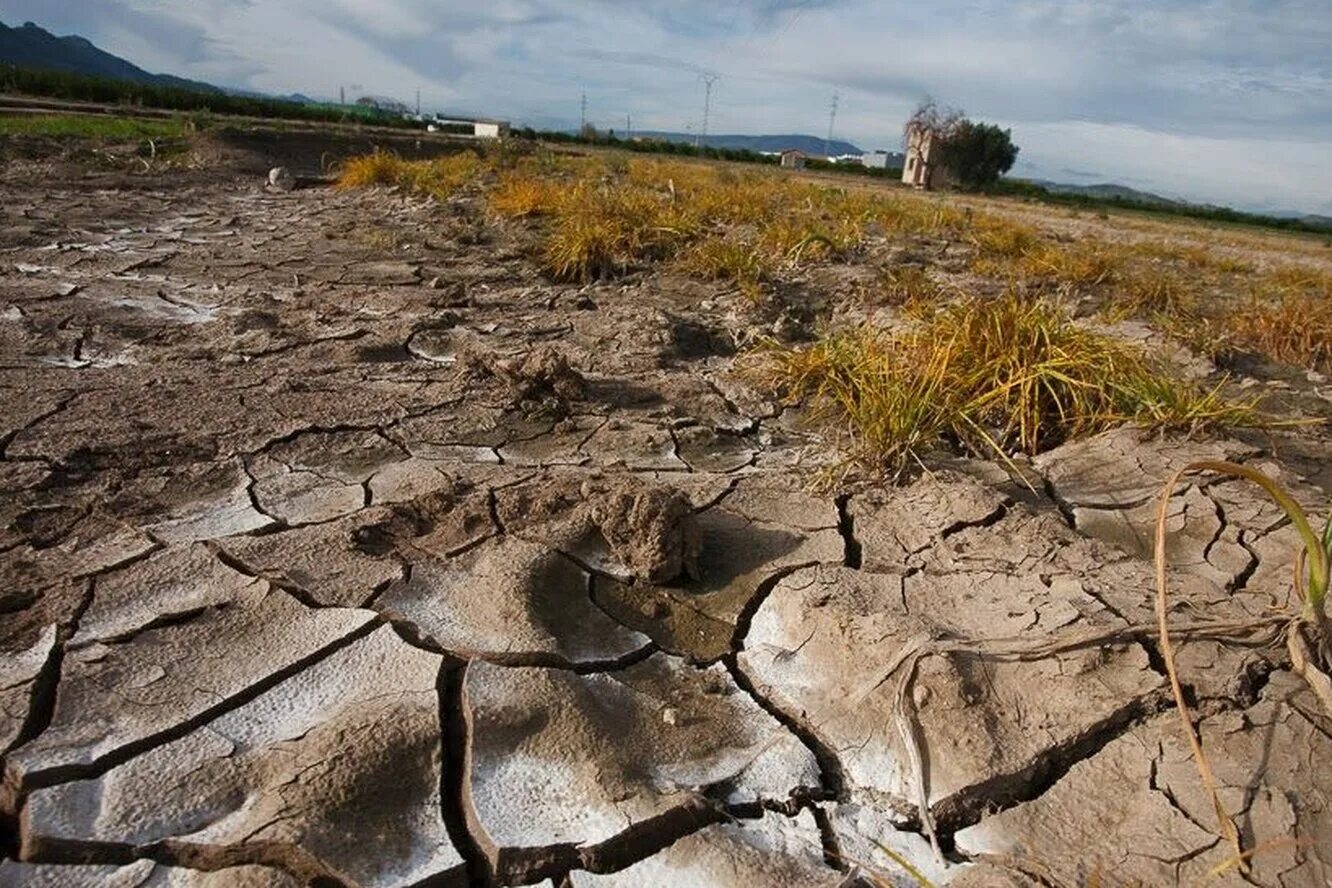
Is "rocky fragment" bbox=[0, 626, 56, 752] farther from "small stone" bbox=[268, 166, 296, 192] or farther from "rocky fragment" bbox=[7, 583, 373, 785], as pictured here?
"small stone" bbox=[268, 166, 296, 192]

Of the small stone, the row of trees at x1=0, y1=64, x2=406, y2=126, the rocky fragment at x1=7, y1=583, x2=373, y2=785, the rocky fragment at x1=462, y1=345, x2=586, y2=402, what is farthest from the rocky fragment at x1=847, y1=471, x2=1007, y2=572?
the row of trees at x1=0, y1=64, x2=406, y2=126

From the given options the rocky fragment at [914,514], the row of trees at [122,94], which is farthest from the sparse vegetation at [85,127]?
the rocky fragment at [914,514]

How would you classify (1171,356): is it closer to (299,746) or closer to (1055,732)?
(1055,732)

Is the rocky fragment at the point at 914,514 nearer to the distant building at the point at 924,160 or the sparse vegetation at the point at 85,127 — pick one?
the sparse vegetation at the point at 85,127

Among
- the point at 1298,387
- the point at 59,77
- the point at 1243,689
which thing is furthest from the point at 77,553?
the point at 59,77

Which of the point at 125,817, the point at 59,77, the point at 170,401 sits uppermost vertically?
the point at 59,77

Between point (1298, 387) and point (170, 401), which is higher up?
point (1298, 387)
